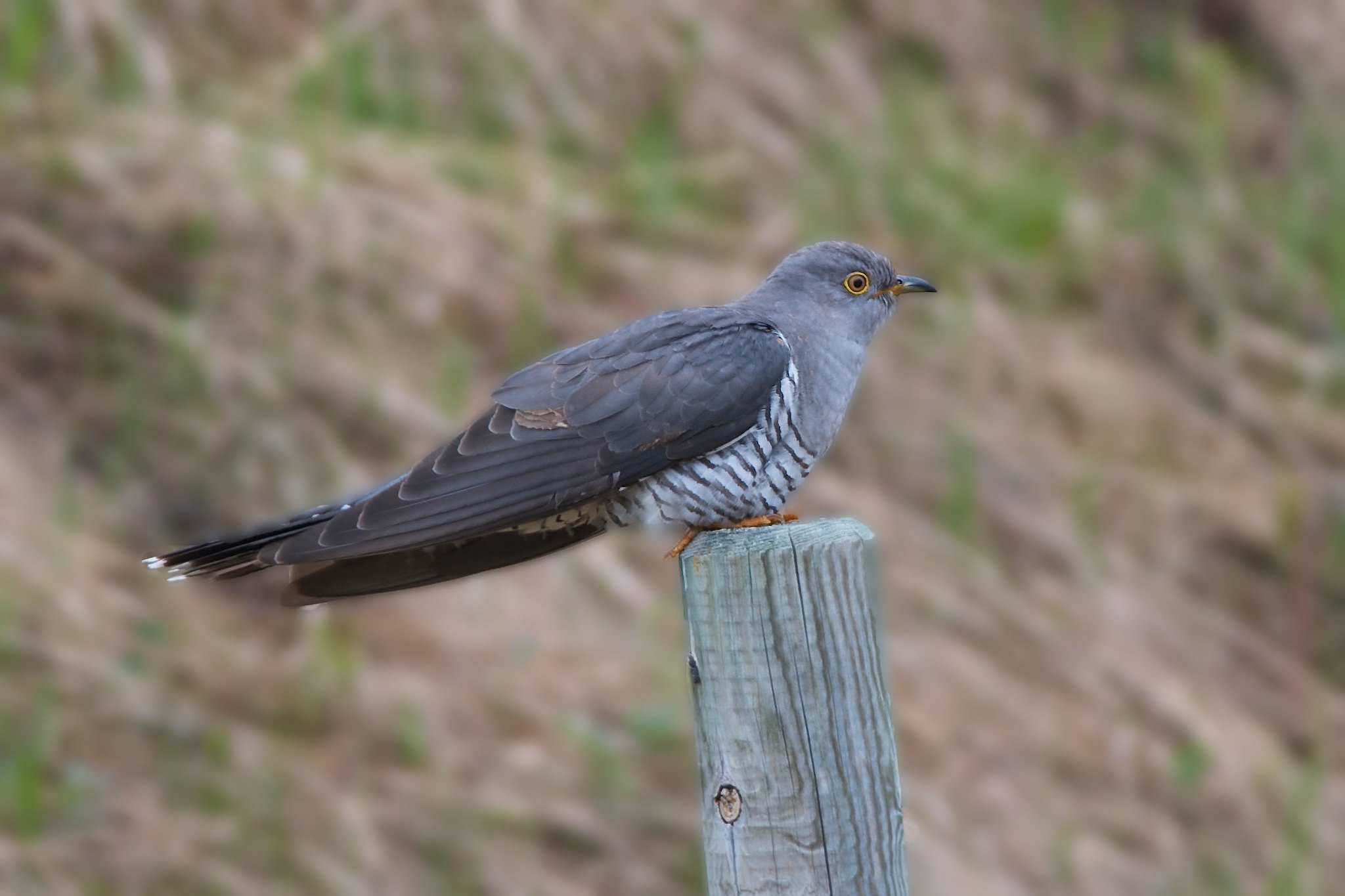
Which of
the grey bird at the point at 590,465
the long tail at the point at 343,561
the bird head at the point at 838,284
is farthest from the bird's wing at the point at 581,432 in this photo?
the bird head at the point at 838,284

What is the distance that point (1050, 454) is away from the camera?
8.67 metres

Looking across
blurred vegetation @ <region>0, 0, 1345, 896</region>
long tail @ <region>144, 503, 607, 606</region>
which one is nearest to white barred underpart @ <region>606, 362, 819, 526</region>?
long tail @ <region>144, 503, 607, 606</region>

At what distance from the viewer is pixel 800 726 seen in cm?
262

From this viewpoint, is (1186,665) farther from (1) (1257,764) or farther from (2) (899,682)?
(2) (899,682)

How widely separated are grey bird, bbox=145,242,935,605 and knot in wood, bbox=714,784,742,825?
97 centimetres

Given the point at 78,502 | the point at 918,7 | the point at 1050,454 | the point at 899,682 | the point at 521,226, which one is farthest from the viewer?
the point at 918,7

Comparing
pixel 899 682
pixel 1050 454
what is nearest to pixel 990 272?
pixel 1050 454

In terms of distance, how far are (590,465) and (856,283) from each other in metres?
1.15

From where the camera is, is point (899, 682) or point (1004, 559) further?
point (1004, 559)

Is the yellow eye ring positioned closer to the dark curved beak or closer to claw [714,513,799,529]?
the dark curved beak

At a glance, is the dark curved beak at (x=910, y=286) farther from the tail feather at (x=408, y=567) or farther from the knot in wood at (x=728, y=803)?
the knot in wood at (x=728, y=803)

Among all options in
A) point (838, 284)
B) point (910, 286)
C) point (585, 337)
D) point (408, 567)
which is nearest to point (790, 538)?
point (408, 567)

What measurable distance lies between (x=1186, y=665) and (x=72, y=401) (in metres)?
5.62

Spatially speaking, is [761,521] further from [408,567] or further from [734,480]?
[408,567]
